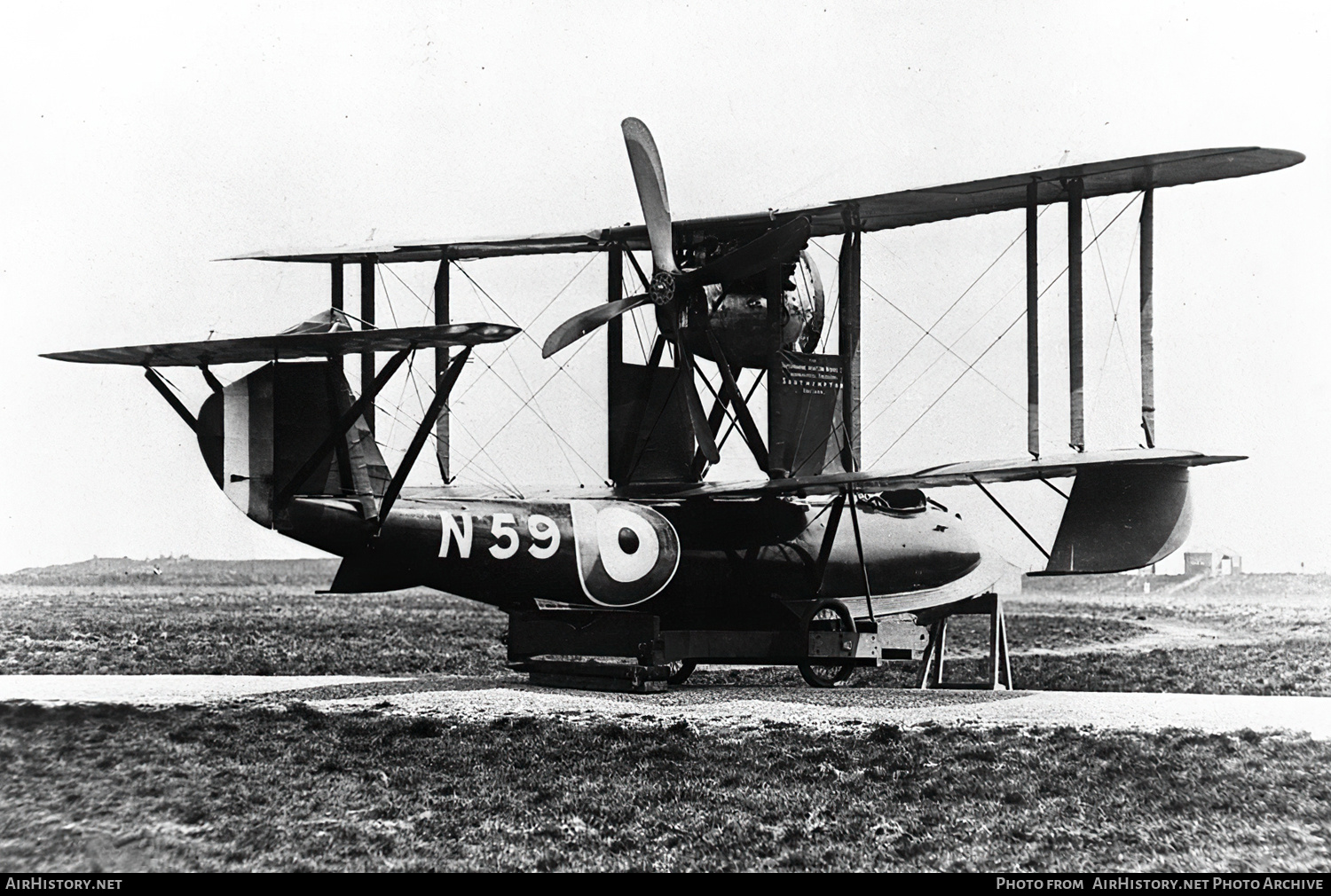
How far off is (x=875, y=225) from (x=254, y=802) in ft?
43.1

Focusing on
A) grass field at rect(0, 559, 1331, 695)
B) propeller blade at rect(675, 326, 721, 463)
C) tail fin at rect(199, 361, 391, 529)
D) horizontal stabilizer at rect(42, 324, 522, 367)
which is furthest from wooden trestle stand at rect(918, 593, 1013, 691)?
horizontal stabilizer at rect(42, 324, 522, 367)

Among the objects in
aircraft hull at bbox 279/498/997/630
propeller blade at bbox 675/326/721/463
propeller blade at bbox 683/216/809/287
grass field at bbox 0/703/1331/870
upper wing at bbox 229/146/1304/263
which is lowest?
grass field at bbox 0/703/1331/870

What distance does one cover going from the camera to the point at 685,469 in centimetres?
2091

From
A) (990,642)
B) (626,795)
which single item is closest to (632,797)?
(626,795)

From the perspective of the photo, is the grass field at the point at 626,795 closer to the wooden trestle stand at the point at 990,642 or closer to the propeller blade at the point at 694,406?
the propeller blade at the point at 694,406

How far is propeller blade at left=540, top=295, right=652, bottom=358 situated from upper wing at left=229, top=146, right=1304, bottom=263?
1.53 m

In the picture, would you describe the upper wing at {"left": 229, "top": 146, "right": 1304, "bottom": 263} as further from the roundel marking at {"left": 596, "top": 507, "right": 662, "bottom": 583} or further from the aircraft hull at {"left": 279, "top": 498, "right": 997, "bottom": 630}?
the roundel marking at {"left": 596, "top": 507, "right": 662, "bottom": 583}

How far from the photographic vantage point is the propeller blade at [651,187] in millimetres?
19391

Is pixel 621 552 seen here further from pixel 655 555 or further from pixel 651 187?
pixel 651 187

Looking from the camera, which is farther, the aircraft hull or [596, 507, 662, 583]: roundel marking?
[596, 507, 662, 583]: roundel marking

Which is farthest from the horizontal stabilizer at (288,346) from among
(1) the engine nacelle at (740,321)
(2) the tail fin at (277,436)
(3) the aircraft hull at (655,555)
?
(1) the engine nacelle at (740,321)

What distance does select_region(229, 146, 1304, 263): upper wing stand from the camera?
17641 millimetres

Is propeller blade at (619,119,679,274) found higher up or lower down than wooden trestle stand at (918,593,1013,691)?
higher up
